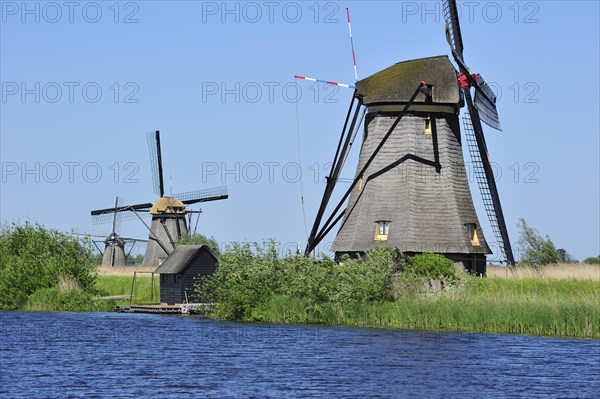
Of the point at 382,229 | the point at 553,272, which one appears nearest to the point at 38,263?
the point at 382,229

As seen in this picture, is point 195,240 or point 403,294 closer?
point 403,294

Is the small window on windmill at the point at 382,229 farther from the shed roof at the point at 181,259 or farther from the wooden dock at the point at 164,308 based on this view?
the shed roof at the point at 181,259

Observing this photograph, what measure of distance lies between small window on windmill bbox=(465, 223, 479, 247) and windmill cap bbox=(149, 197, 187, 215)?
30.3 m

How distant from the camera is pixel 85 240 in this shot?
181 feet

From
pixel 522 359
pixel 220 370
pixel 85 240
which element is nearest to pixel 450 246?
pixel 522 359

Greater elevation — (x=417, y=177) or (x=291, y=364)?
(x=417, y=177)

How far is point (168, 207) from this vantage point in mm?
70438

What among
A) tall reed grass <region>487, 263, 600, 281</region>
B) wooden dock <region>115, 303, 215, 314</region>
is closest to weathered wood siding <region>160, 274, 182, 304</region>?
wooden dock <region>115, 303, 215, 314</region>

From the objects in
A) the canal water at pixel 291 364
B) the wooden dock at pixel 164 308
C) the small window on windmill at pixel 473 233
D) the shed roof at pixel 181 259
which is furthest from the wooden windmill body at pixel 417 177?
the shed roof at pixel 181 259

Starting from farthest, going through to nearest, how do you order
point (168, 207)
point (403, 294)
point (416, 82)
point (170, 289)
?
point (168, 207)
point (170, 289)
point (416, 82)
point (403, 294)

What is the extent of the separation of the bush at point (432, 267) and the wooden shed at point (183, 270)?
13324mm

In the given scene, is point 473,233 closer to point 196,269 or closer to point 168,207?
point 196,269

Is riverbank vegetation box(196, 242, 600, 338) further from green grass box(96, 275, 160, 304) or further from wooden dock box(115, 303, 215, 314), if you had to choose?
green grass box(96, 275, 160, 304)

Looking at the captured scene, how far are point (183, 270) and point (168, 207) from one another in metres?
18.9
